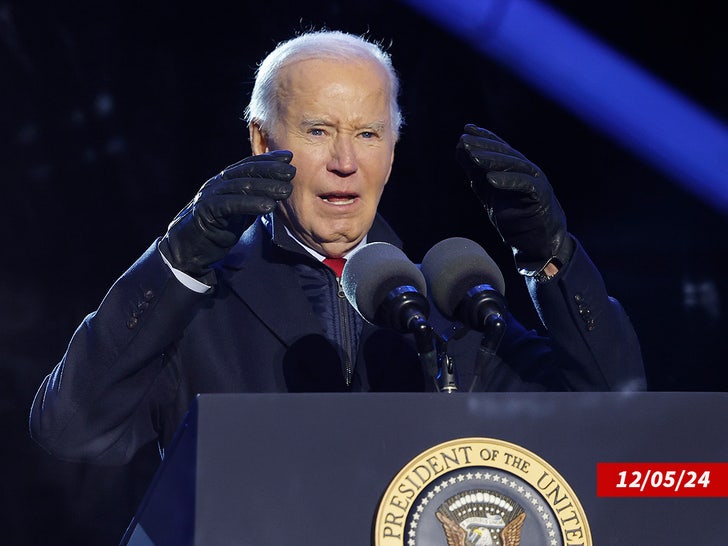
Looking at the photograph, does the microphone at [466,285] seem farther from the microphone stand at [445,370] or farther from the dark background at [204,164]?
the dark background at [204,164]

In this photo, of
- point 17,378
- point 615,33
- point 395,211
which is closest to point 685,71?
point 615,33

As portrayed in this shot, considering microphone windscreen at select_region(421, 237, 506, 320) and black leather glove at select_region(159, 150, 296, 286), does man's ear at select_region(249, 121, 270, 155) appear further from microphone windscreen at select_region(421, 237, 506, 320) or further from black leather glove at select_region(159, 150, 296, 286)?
microphone windscreen at select_region(421, 237, 506, 320)

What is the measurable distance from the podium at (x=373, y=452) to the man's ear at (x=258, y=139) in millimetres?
962

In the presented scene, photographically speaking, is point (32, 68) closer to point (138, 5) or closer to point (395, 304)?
point (138, 5)

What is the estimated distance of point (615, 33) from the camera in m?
2.77

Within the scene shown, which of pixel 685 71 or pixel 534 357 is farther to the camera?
pixel 685 71

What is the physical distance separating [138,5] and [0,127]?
451mm

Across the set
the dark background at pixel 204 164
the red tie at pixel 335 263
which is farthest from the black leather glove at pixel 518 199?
the dark background at pixel 204 164

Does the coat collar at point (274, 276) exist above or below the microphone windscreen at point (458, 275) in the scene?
above

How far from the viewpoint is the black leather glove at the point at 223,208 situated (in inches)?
52.2

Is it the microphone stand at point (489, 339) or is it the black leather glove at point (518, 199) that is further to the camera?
the black leather glove at point (518, 199)

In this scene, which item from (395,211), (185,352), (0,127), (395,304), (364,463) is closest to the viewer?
(364,463)

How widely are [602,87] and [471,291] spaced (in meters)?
1.70

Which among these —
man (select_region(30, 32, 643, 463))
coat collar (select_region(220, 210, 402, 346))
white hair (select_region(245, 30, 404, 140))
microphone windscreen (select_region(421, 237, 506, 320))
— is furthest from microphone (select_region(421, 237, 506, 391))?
white hair (select_region(245, 30, 404, 140))
